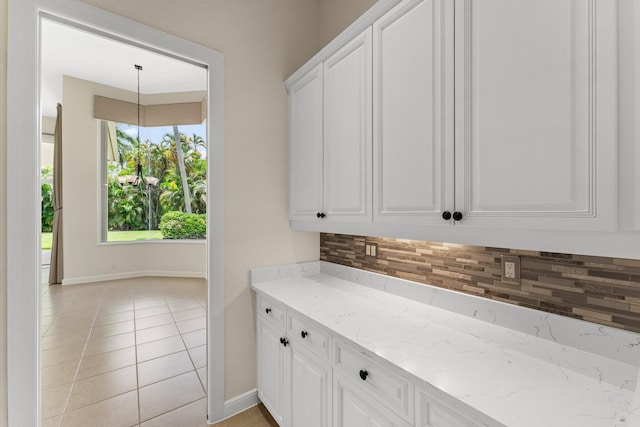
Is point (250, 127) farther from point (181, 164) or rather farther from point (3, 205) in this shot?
point (181, 164)

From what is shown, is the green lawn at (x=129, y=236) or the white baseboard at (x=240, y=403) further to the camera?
the green lawn at (x=129, y=236)

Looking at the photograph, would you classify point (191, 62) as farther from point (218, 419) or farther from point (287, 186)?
point (218, 419)

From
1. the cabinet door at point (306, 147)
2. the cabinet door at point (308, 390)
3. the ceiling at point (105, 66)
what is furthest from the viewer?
the ceiling at point (105, 66)

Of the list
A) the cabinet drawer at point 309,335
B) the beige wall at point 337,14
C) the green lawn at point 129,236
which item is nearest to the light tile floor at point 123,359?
the cabinet drawer at point 309,335

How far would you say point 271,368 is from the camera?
1866 mm

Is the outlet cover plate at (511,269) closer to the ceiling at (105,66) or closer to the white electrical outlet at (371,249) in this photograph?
the white electrical outlet at (371,249)

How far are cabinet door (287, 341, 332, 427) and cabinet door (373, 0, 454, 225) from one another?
81cm

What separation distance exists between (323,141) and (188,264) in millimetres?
4512

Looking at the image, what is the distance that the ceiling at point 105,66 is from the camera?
11.6 feet

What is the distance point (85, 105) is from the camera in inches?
193

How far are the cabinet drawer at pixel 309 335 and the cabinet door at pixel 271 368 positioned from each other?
6.1 inches

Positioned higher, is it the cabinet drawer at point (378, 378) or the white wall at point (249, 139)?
the white wall at point (249, 139)

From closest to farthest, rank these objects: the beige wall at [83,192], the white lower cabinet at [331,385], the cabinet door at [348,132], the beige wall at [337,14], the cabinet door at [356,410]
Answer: the white lower cabinet at [331,385] → the cabinet door at [356,410] → the cabinet door at [348,132] → the beige wall at [337,14] → the beige wall at [83,192]

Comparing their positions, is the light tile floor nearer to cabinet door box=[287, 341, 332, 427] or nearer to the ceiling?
cabinet door box=[287, 341, 332, 427]
